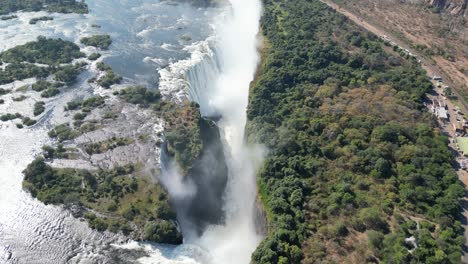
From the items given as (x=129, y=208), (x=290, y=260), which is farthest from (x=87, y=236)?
(x=290, y=260)

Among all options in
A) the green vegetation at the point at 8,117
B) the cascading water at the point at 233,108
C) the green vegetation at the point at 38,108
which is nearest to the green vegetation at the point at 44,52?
the green vegetation at the point at 38,108

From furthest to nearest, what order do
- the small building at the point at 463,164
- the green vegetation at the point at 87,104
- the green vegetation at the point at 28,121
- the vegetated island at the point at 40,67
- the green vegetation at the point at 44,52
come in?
1. the green vegetation at the point at 44,52
2. the vegetated island at the point at 40,67
3. the green vegetation at the point at 87,104
4. the green vegetation at the point at 28,121
5. the small building at the point at 463,164

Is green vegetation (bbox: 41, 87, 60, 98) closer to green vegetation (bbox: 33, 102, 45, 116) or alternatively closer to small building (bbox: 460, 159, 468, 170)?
green vegetation (bbox: 33, 102, 45, 116)

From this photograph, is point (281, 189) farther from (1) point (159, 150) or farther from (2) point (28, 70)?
(2) point (28, 70)

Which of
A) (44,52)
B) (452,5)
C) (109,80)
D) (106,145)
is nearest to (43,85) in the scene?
(109,80)

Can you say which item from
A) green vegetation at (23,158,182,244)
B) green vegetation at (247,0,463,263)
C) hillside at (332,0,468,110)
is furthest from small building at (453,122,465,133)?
green vegetation at (23,158,182,244)

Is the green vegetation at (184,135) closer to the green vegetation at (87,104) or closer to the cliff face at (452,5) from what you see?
the green vegetation at (87,104)
